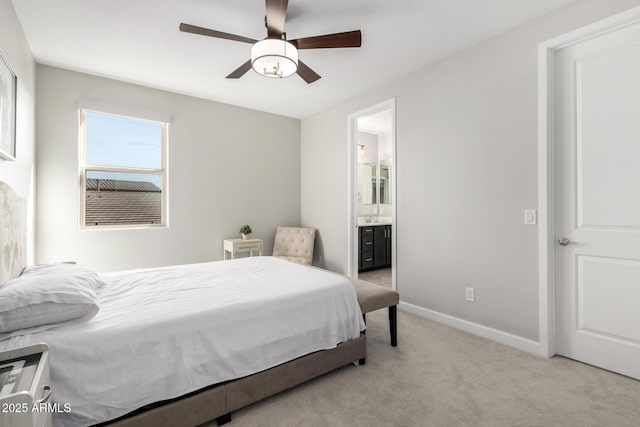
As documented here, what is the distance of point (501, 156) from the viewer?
2641 millimetres

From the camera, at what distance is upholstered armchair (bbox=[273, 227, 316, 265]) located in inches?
180

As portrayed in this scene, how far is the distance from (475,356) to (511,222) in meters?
1.13

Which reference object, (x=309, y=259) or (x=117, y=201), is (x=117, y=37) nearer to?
(x=117, y=201)

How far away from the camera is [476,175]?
2.82m

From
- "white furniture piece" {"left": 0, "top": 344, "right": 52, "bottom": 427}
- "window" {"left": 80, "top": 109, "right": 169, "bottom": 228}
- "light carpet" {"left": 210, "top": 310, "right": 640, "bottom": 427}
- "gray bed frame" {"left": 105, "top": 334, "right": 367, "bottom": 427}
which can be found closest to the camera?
"white furniture piece" {"left": 0, "top": 344, "right": 52, "bottom": 427}

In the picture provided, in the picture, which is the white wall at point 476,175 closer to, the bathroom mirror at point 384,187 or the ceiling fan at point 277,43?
the ceiling fan at point 277,43

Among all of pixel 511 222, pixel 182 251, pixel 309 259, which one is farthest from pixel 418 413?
pixel 182 251

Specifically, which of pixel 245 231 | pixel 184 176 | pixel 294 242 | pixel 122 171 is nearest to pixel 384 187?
pixel 294 242

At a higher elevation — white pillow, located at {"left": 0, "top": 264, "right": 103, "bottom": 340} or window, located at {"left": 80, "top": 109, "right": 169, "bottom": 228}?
window, located at {"left": 80, "top": 109, "right": 169, "bottom": 228}

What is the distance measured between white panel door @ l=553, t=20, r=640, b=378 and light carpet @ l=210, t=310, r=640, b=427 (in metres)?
0.25

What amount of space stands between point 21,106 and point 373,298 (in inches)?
127

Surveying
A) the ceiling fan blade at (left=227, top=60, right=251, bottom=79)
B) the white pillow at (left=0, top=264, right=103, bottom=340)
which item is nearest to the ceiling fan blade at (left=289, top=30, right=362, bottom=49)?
the ceiling fan blade at (left=227, top=60, right=251, bottom=79)

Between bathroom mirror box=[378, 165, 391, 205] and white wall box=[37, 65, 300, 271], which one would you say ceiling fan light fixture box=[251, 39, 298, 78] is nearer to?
white wall box=[37, 65, 300, 271]

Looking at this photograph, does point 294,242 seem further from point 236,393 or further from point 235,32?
point 236,393
